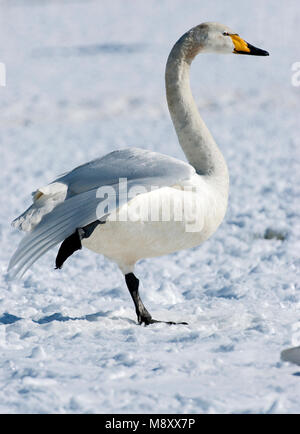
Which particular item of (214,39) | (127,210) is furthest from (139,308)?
(214,39)

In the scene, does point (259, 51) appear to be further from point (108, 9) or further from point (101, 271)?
point (108, 9)

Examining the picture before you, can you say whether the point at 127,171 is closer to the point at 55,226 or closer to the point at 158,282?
the point at 55,226

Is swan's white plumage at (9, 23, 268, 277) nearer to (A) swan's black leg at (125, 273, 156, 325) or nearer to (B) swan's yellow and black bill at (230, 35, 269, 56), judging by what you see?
(A) swan's black leg at (125, 273, 156, 325)

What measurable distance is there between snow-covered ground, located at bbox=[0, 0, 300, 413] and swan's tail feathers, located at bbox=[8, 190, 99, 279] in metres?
0.44

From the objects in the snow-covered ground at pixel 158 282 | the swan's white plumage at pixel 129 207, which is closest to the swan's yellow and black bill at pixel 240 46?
the swan's white plumage at pixel 129 207

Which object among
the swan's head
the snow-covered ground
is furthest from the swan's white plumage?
the swan's head

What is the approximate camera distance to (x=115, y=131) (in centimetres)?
1214

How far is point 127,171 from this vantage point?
4016 mm

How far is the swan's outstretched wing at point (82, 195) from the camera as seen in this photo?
3791 mm

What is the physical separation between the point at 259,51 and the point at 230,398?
2.58 m

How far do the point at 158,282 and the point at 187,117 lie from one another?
4.31 feet

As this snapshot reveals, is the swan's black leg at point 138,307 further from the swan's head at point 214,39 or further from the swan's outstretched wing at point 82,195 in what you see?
the swan's head at point 214,39

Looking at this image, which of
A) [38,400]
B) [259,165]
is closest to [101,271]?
[38,400]
